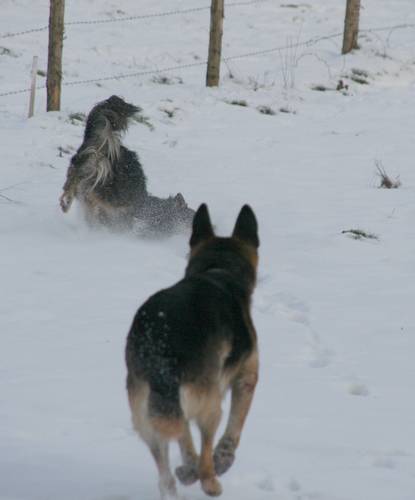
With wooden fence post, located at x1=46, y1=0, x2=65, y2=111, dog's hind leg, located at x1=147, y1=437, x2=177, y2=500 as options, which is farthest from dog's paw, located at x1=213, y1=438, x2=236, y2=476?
wooden fence post, located at x1=46, y1=0, x2=65, y2=111

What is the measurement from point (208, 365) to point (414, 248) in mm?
6363

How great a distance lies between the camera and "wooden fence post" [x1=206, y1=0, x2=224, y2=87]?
55.7 ft

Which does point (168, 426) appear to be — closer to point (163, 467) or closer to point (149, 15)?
point (163, 467)

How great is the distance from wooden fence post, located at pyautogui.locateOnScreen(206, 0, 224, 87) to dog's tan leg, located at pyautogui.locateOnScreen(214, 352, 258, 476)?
1314 centimetres

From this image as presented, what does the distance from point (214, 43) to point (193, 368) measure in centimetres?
1381

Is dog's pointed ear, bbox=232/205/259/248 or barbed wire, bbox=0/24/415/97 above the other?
dog's pointed ear, bbox=232/205/259/248

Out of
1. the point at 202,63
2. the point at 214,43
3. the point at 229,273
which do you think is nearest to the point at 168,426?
the point at 229,273

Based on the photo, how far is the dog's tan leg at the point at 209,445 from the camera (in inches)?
164

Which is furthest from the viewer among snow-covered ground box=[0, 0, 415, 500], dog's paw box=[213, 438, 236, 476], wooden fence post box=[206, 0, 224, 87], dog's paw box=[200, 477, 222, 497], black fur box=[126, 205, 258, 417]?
wooden fence post box=[206, 0, 224, 87]

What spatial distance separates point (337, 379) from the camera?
6383mm

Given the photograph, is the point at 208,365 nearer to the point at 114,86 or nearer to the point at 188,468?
the point at 188,468

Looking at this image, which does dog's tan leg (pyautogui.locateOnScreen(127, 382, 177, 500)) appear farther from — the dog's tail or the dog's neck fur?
the dog's tail

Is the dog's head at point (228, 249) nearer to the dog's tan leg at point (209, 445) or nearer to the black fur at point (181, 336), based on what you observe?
the black fur at point (181, 336)

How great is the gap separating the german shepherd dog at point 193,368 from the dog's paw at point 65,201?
5.92 metres
